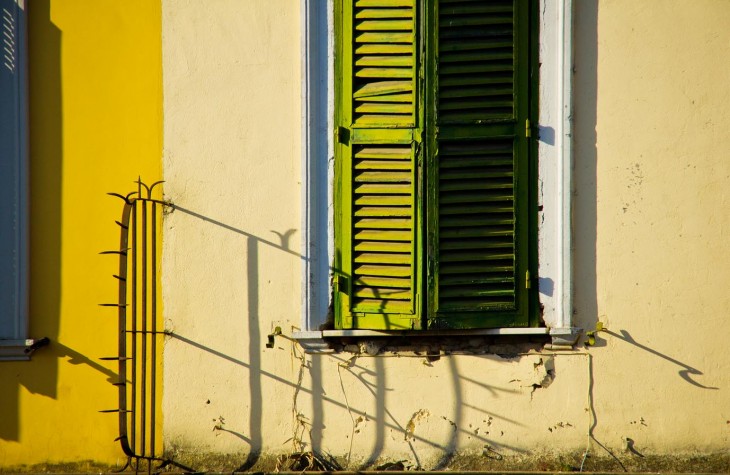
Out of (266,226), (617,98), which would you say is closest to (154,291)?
(266,226)

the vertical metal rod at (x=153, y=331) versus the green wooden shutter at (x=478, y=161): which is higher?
the green wooden shutter at (x=478, y=161)

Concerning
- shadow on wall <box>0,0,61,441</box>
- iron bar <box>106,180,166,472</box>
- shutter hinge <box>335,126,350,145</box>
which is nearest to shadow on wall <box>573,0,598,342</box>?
shutter hinge <box>335,126,350,145</box>

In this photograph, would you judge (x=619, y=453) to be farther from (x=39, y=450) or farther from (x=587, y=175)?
(x=39, y=450)

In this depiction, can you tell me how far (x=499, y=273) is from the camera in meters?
4.14

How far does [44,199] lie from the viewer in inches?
167

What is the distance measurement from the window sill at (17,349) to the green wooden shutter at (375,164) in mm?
1631

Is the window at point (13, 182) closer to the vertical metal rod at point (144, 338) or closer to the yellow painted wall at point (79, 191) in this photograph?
the yellow painted wall at point (79, 191)

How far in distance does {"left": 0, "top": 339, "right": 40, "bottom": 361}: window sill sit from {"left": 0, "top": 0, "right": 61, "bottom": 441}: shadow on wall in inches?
1.6

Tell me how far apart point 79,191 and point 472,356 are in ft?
7.42

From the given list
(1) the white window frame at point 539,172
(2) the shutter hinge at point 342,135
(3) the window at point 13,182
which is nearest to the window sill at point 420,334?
(1) the white window frame at point 539,172

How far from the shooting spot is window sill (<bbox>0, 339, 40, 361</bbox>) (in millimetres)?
4148

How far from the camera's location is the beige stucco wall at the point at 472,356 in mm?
4090

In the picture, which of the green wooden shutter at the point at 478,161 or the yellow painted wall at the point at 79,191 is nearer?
the green wooden shutter at the point at 478,161

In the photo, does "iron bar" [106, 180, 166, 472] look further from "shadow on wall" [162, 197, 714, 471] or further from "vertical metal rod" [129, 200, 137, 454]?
"shadow on wall" [162, 197, 714, 471]
